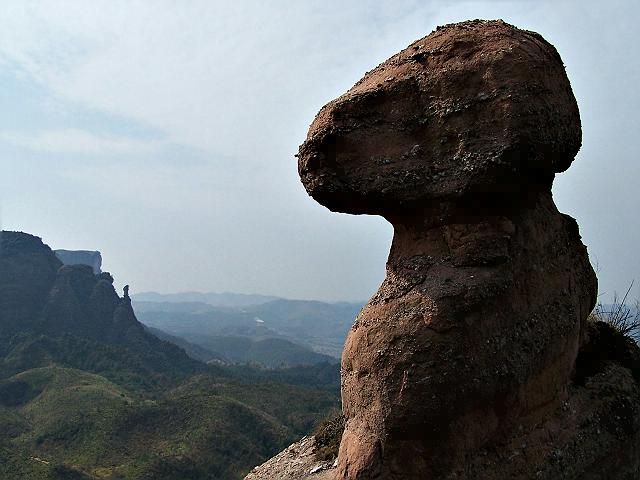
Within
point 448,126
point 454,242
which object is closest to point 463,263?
point 454,242

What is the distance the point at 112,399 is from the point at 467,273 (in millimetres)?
60855

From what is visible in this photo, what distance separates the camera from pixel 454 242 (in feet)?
18.7

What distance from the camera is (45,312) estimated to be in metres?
109

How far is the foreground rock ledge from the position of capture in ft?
17.6

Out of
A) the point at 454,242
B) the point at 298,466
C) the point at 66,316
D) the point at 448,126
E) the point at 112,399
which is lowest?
the point at 112,399

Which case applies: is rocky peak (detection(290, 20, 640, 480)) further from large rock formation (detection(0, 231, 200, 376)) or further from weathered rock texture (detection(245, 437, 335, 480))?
large rock formation (detection(0, 231, 200, 376))

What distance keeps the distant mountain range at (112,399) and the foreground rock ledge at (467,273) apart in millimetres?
41489

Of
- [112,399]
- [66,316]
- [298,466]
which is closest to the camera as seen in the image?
[298,466]

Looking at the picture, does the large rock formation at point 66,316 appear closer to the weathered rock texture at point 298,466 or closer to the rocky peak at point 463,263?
the weathered rock texture at point 298,466

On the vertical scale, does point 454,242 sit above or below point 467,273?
above

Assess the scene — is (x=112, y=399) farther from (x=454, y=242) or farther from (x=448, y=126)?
(x=448, y=126)

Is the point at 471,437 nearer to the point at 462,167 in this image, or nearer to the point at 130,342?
the point at 462,167

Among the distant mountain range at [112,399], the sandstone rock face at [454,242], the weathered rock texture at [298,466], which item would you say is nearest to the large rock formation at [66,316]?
the distant mountain range at [112,399]

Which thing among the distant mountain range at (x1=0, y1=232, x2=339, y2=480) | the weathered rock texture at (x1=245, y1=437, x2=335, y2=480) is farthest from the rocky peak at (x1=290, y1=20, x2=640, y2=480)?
the distant mountain range at (x1=0, y1=232, x2=339, y2=480)
